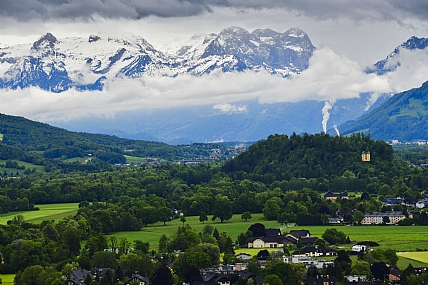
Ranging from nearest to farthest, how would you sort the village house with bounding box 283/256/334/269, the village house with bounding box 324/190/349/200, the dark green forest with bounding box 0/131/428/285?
the village house with bounding box 283/256/334/269 < the dark green forest with bounding box 0/131/428/285 < the village house with bounding box 324/190/349/200

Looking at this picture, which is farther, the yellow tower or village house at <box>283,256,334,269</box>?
the yellow tower

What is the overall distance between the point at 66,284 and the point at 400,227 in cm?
4044

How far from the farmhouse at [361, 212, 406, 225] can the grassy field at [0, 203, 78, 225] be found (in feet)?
104

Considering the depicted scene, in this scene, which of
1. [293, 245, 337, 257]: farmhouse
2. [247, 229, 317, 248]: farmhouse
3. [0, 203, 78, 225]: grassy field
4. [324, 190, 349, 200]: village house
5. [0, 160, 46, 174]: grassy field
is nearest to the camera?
[293, 245, 337, 257]: farmhouse

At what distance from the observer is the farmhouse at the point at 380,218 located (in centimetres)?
9388

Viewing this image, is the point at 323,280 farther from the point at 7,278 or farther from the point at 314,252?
the point at 7,278

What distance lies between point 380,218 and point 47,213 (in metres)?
37.4

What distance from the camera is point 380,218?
310 feet

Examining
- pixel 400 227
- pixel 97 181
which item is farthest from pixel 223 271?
pixel 97 181

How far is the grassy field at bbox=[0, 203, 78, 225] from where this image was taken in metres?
97.9

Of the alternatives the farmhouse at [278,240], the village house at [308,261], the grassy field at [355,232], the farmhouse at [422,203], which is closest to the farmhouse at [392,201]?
the farmhouse at [422,203]

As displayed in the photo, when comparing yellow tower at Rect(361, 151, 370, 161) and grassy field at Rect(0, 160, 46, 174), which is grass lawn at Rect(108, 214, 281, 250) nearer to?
yellow tower at Rect(361, 151, 370, 161)

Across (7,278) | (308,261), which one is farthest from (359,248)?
(7,278)

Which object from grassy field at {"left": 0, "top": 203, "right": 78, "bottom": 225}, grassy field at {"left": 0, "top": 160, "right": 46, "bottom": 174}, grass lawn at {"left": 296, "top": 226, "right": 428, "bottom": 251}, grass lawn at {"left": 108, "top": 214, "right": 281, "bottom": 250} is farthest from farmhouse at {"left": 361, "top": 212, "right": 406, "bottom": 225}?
grassy field at {"left": 0, "top": 160, "right": 46, "bottom": 174}
